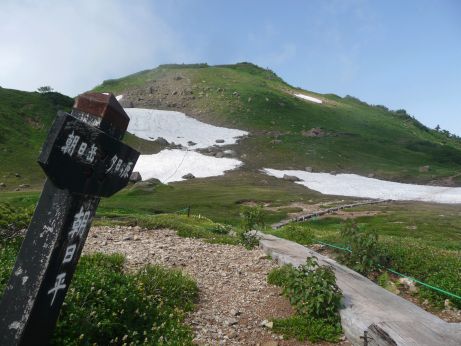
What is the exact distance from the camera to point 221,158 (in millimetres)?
84875

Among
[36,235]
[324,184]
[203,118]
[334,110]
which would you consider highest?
[334,110]

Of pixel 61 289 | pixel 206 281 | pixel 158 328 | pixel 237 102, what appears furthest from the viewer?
pixel 237 102

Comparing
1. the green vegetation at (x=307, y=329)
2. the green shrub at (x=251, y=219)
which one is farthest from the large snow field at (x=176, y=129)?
the green vegetation at (x=307, y=329)

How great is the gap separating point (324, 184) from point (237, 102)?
59003 millimetres

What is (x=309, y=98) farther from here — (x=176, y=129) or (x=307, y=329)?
(x=307, y=329)

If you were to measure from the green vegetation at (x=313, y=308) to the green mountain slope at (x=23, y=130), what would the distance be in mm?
54307

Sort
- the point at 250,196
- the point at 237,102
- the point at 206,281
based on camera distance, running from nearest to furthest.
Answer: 1. the point at 206,281
2. the point at 250,196
3. the point at 237,102

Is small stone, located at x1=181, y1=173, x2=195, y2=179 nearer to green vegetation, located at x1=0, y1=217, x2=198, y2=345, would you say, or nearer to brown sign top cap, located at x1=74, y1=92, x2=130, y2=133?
green vegetation, located at x1=0, y1=217, x2=198, y2=345

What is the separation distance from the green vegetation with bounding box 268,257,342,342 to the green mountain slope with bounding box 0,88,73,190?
54.3m

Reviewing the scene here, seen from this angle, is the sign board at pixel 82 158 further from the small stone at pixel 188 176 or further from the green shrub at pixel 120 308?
the small stone at pixel 188 176

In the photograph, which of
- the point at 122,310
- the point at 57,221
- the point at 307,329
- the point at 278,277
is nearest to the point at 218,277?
the point at 278,277

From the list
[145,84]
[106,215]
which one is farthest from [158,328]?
[145,84]

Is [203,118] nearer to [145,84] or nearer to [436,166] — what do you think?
[145,84]

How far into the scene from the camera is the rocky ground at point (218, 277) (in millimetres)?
8849
